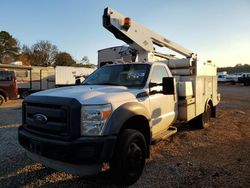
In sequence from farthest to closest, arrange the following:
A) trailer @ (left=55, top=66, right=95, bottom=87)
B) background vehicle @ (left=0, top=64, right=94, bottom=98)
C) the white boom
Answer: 1. trailer @ (left=55, top=66, right=95, bottom=87)
2. background vehicle @ (left=0, top=64, right=94, bottom=98)
3. the white boom

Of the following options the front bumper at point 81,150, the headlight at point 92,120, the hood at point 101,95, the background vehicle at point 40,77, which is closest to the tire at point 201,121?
the hood at point 101,95

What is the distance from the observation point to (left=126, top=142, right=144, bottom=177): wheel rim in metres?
4.46

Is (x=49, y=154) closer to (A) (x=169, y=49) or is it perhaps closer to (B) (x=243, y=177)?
(B) (x=243, y=177)

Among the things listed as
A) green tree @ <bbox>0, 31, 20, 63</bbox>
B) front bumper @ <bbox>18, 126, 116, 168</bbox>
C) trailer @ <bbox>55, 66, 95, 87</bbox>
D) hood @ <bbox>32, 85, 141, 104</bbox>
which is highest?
green tree @ <bbox>0, 31, 20, 63</bbox>

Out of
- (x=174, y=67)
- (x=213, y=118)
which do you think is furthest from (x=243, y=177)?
(x=213, y=118)

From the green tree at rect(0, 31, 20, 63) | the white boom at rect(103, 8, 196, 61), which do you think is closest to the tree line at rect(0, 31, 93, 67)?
the green tree at rect(0, 31, 20, 63)

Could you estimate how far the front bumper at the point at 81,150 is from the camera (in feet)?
12.7

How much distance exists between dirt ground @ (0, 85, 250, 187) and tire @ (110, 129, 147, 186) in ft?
0.83

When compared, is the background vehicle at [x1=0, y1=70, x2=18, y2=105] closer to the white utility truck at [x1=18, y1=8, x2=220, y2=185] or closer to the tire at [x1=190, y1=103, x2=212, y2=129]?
the tire at [x1=190, y1=103, x2=212, y2=129]

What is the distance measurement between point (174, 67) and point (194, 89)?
101 cm

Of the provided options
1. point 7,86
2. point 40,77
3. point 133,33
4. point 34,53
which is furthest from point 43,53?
point 133,33

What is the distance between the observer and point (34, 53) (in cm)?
7512

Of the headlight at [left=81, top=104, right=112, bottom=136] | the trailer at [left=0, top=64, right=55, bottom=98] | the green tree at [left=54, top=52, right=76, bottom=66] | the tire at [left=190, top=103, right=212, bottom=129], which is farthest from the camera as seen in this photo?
the green tree at [left=54, top=52, right=76, bottom=66]

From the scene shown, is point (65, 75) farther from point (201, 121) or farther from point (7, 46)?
point (7, 46)
